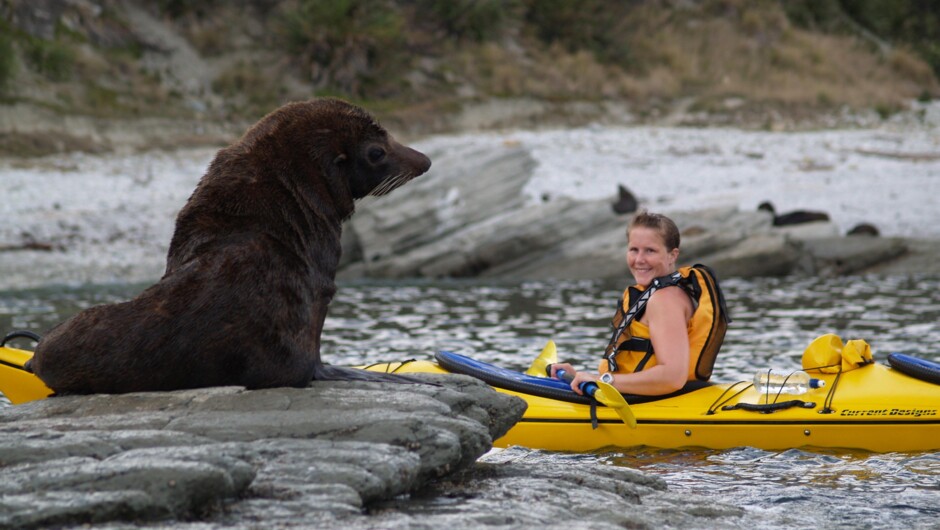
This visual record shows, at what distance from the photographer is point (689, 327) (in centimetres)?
611

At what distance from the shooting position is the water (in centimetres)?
520

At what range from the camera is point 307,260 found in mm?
4988

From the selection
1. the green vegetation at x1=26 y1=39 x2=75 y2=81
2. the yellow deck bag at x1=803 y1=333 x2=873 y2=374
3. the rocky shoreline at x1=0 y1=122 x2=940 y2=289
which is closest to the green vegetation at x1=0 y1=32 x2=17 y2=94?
the green vegetation at x1=26 y1=39 x2=75 y2=81

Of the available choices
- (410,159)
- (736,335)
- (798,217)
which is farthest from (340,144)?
(798,217)

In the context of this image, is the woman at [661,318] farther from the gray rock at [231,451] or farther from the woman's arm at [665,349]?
the gray rock at [231,451]

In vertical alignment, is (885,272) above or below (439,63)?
below

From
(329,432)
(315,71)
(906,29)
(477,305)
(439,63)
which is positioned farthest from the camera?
(906,29)

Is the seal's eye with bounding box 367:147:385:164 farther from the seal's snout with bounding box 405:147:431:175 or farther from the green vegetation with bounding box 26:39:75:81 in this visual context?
the green vegetation with bounding box 26:39:75:81

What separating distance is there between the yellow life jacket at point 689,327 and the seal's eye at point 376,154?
1595 mm

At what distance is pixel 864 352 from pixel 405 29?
2248 centimetres

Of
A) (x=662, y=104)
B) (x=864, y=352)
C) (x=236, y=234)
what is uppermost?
(x=662, y=104)

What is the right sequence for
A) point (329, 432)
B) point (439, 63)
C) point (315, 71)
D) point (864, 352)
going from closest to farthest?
1. point (329, 432)
2. point (864, 352)
3. point (315, 71)
4. point (439, 63)

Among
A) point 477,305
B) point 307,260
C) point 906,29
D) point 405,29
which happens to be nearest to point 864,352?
point 307,260

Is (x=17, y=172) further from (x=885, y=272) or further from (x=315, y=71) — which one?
(x=885, y=272)
